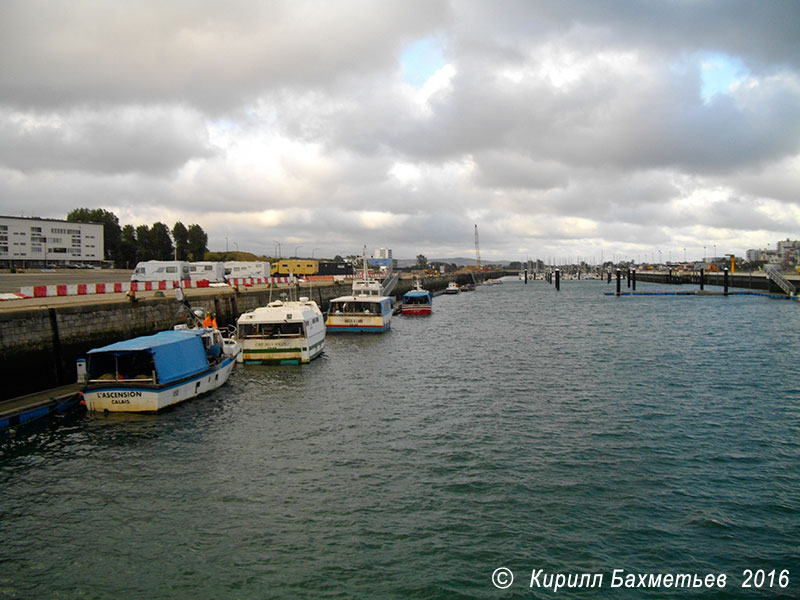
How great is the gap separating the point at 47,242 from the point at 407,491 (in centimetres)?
10174

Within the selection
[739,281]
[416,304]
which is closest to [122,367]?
[416,304]

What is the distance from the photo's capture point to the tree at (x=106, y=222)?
119 meters

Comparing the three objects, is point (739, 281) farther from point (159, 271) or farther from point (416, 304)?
point (159, 271)

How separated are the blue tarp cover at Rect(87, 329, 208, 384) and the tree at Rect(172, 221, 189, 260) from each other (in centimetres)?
11681

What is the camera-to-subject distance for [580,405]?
73.5ft

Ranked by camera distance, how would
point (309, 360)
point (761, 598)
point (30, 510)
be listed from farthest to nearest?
point (309, 360), point (30, 510), point (761, 598)

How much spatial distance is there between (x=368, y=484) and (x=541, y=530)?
4.76m

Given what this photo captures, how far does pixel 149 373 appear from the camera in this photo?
72.7 feet

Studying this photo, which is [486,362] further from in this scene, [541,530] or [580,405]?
[541,530]

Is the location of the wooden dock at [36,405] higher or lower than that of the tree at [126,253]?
lower

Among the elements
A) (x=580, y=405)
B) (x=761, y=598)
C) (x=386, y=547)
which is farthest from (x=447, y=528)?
(x=580, y=405)

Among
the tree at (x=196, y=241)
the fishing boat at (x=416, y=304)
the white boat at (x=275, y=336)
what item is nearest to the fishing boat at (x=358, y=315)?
the white boat at (x=275, y=336)

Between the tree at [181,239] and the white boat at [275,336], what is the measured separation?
11065 centimetres

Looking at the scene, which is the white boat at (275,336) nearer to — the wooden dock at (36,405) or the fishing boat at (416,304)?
the wooden dock at (36,405)
